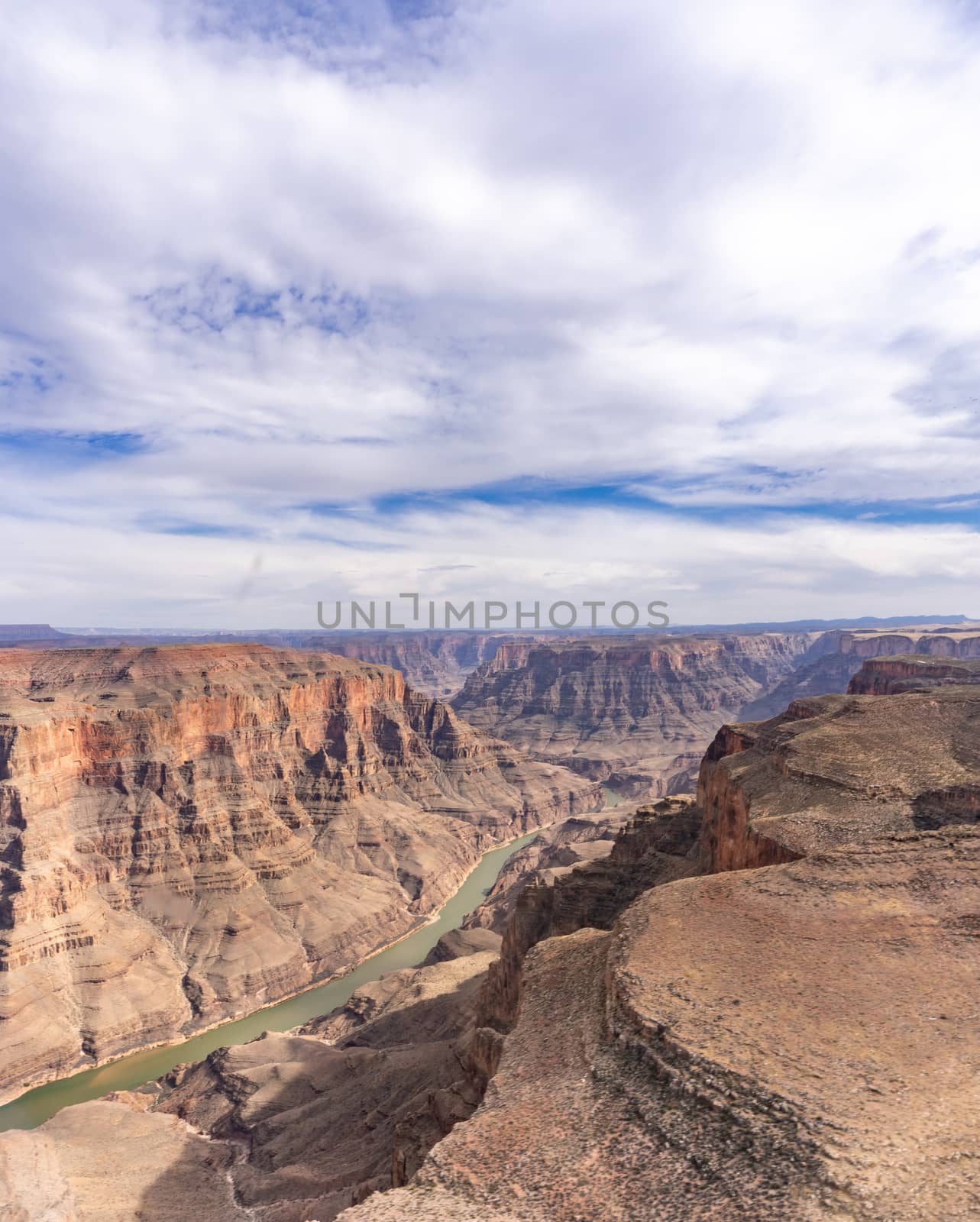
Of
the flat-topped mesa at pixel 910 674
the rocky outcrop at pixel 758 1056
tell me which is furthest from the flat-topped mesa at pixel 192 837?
the flat-topped mesa at pixel 910 674

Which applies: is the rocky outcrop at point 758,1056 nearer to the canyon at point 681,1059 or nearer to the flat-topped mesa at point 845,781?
the canyon at point 681,1059

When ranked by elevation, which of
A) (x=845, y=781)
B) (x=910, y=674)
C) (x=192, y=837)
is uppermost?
(x=910, y=674)

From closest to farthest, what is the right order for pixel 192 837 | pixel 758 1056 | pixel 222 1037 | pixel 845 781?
1. pixel 758 1056
2. pixel 845 781
3. pixel 222 1037
4. pixel 192 837

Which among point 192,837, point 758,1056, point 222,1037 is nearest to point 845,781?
point 758,1056

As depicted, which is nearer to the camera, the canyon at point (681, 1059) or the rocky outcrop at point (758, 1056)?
the rocky outcrop at point (758, 1056)

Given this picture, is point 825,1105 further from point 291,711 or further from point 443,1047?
point 291,711

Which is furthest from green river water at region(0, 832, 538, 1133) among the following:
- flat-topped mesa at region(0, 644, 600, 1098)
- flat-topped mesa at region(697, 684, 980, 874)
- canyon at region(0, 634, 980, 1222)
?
flat-topped mesa at region(697, 684, 980, 874)

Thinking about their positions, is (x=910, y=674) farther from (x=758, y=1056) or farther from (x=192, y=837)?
(x=192, y=837)
